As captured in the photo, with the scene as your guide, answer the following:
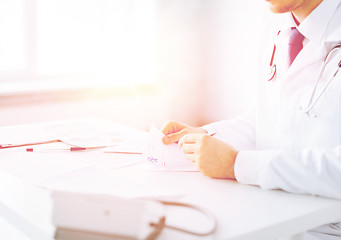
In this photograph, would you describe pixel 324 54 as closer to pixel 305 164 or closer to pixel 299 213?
pixel 305 164

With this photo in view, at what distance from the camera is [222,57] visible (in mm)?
3631

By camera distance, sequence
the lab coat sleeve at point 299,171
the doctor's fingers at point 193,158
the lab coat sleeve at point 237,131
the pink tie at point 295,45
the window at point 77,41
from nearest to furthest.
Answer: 1. the lab coat sleeve at point 299,171
2. the doctor's fingers at point 193,158
3. the pink tie at point 295,45
4. the lab coat sleeve at point 237,131
5. the window at point 77,41

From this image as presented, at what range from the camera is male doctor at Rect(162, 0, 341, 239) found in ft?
3.46

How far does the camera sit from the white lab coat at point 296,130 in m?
1.05

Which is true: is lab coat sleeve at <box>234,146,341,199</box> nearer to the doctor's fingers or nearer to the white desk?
the white desk

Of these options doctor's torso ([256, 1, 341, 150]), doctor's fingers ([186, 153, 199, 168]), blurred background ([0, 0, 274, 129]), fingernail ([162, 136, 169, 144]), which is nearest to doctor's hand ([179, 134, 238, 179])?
doctor's fingers ([186, 153, 199, 168])

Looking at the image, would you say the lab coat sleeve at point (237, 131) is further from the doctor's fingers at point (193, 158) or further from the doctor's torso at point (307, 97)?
the doctor's fingers at point (193, 158)

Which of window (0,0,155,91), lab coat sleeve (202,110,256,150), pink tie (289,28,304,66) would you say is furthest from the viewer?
window (0,0,155,91)

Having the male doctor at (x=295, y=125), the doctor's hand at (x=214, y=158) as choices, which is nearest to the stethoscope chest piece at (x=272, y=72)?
the male doctor at (x=295, y=125)

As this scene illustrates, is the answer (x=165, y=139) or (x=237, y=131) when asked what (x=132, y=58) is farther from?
(x=165, y=139)

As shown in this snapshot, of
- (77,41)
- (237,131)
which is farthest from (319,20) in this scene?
(77,41)

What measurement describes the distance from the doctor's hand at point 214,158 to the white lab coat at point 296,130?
3cm

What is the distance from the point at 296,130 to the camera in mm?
1271

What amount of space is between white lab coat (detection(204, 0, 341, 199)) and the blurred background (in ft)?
5.63
